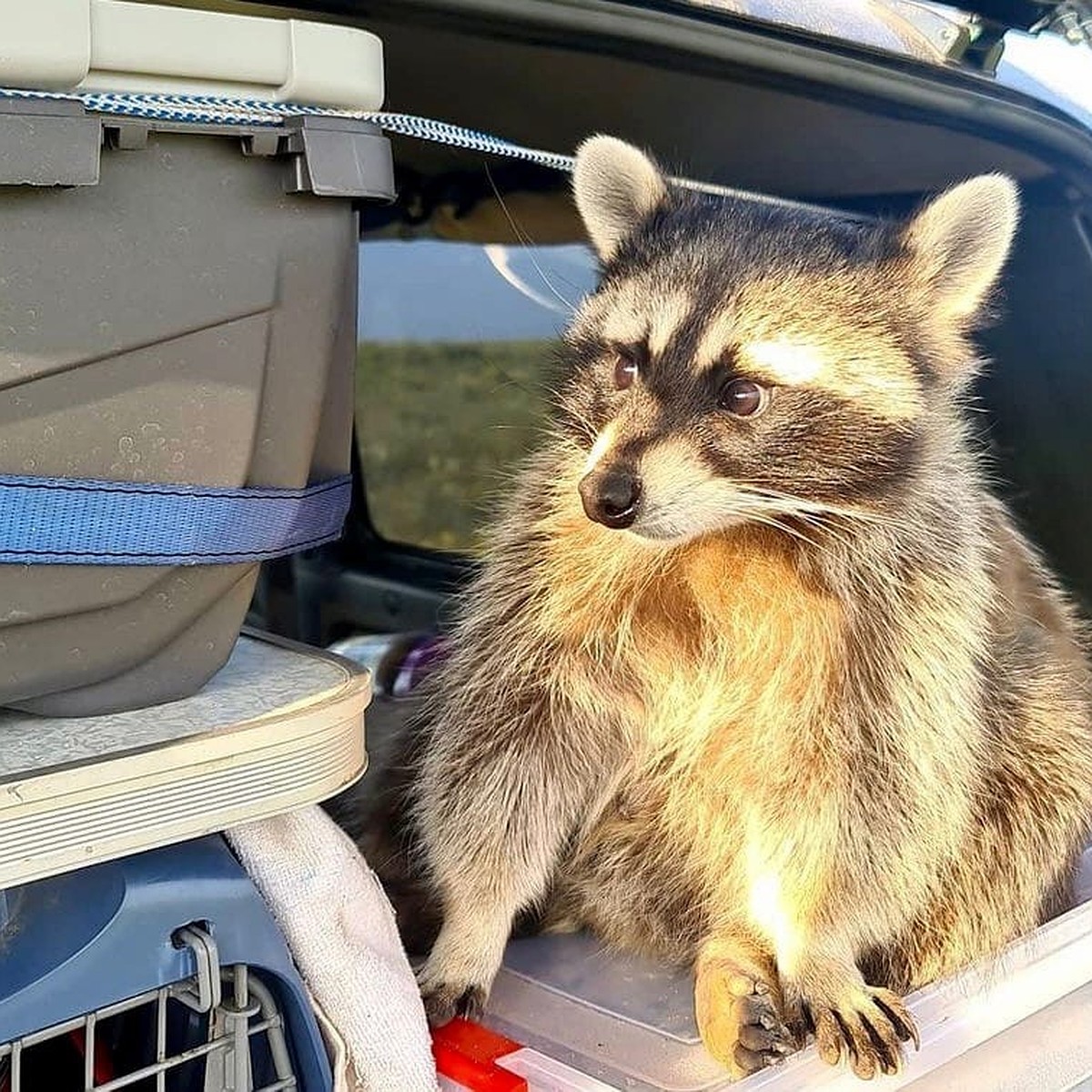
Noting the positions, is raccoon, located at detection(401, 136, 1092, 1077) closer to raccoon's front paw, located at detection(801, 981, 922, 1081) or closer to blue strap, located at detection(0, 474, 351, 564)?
raccoon's front paw, located at detection(801, 981, 922, 1081)

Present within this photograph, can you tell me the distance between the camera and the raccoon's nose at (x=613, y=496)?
1.21 m

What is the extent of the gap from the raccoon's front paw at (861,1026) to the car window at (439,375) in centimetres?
159

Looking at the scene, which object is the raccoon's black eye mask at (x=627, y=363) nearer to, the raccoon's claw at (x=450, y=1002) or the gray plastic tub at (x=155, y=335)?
the gray plastic tub at (x=155, y=335)

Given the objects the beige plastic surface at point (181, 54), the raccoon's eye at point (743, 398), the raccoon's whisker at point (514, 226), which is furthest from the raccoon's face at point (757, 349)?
the raccoon's whisker at point (514, 226)

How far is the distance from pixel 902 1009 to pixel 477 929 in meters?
0.42

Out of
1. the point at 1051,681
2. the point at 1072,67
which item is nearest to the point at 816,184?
the point at 1072,67

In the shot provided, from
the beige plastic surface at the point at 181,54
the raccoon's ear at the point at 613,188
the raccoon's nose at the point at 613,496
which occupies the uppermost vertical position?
the beige plastic surface at the point at 181,54

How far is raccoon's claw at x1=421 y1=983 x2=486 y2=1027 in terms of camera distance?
1297mm

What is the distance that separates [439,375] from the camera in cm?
335

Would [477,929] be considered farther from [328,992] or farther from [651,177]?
[651,177]

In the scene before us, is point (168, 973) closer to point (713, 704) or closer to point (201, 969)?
point (201, 969)

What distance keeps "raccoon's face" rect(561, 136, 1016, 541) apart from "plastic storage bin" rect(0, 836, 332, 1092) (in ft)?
1.52

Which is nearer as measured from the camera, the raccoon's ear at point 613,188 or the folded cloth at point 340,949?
the folded cloth at point 340,949

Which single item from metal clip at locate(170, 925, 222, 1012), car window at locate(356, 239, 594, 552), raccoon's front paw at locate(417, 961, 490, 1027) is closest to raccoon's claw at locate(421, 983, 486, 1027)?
raccoon's front paw at locate(417, 961, 490, 1027)
